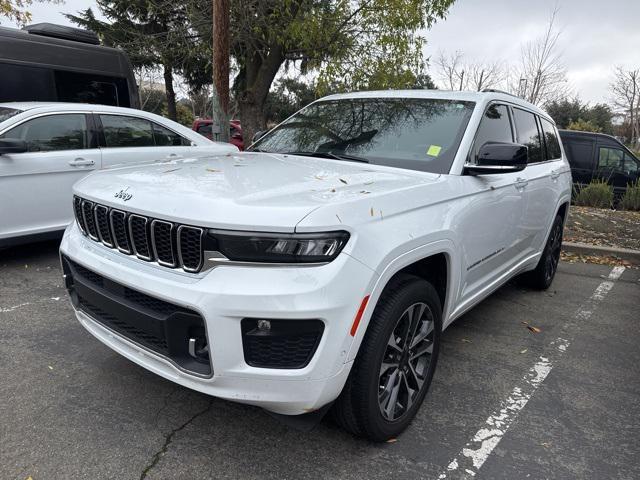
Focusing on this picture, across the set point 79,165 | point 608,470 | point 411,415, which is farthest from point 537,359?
point 79,165

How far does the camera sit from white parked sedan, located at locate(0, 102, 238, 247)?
477cm

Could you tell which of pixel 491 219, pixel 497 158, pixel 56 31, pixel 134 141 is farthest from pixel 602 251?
pixel 56 31

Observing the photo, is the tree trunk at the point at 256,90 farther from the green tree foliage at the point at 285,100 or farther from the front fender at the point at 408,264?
the green tree foliage at the point at 285,100

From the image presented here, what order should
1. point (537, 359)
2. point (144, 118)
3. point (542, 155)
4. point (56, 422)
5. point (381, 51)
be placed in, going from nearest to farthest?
point (56, 422) < point (537, 359) < point (542, 155) < point (144, 118) < point (381, 51)

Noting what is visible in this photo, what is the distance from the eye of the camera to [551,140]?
4.96 m

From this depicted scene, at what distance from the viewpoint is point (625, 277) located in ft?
19.7

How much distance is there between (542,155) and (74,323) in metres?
4.12

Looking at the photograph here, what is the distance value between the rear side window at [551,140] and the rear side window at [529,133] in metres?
0.28

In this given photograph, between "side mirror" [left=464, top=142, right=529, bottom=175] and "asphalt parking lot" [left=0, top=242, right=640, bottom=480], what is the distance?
1.32m

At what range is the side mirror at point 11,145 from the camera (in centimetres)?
461

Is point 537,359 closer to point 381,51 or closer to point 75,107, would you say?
point 75,107

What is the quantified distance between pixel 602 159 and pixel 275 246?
37.0 ft

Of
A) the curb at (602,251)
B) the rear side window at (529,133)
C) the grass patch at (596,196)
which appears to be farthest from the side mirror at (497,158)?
the grass patch at (596,196)

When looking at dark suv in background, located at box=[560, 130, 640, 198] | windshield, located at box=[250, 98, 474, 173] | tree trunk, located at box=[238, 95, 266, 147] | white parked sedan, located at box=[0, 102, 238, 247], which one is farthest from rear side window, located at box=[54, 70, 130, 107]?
dark suv in background, located at box=[560, 130, 640, 198]
